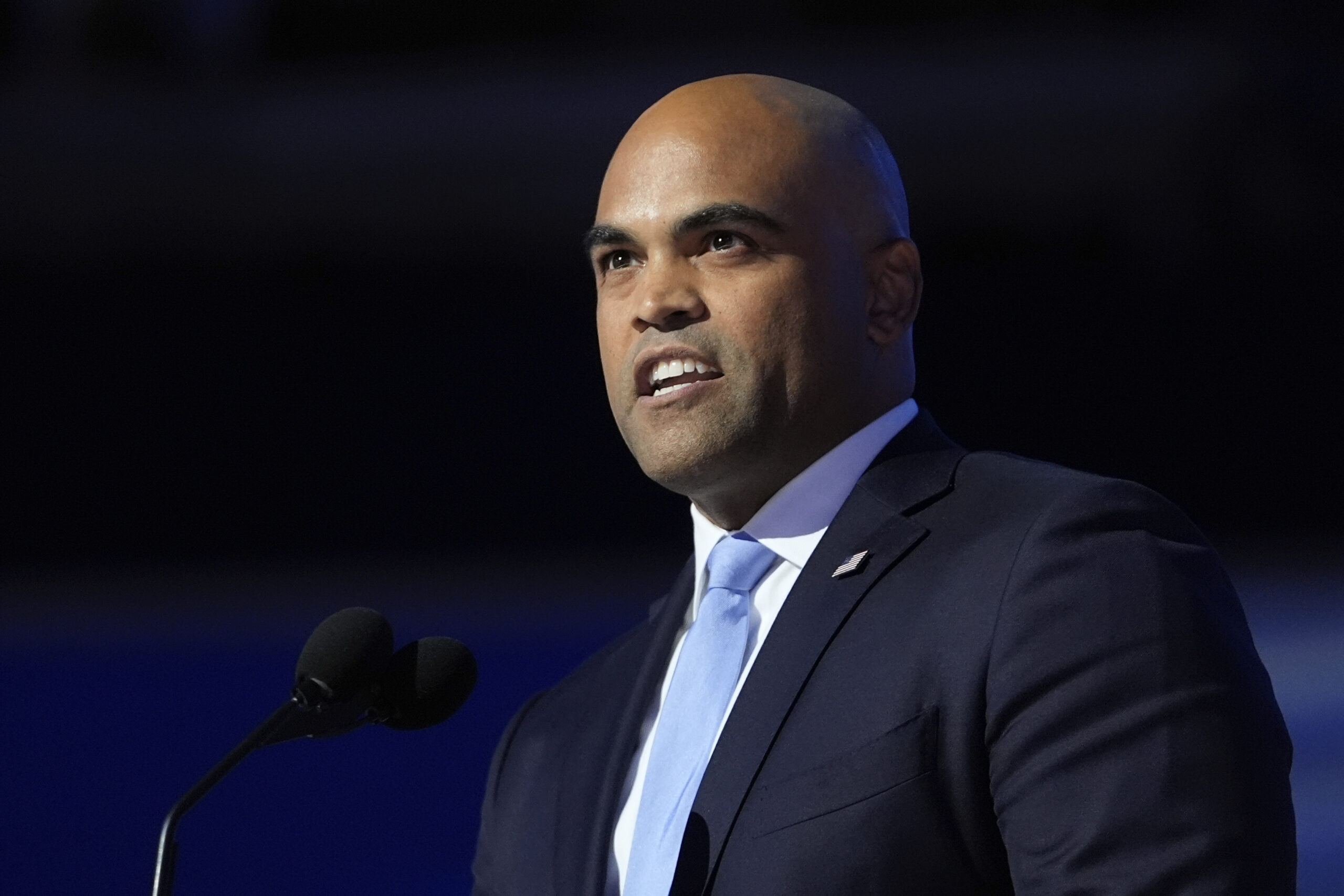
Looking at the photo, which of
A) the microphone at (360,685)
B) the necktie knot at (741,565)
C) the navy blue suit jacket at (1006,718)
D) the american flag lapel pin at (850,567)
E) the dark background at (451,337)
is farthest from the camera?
the dark background at (451,337)

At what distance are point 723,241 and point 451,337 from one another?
9.03 feet

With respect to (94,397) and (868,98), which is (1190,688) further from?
(868,98)

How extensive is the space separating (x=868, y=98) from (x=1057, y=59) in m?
0.62

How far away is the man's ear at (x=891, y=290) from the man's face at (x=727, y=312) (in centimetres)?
3

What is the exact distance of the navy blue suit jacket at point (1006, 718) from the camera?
4.14 ft

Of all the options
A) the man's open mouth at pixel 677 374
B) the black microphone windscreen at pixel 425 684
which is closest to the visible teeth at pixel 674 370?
the man's open mouth at pixel 677 374

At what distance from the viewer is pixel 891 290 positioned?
5.68 feet

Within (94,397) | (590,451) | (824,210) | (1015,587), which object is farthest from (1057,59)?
(1015,587)

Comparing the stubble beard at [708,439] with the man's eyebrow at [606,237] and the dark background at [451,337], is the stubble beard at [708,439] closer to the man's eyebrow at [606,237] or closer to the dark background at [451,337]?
the man's eyebrow at [606,237]

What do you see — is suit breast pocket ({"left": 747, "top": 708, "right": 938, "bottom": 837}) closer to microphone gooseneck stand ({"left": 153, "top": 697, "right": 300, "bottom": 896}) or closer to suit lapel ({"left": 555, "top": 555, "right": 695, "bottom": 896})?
suit lapel ({"left": 555, "top": 555, "right": 695, "bottom": 896})

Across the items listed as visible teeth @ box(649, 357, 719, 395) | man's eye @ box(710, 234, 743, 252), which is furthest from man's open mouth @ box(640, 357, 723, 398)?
man's eye @ box(710, 234, 743, 252)

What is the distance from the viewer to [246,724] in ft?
10.3

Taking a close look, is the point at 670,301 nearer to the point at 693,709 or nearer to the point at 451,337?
the point at 693,709

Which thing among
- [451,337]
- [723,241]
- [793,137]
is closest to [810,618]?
[723,241]
